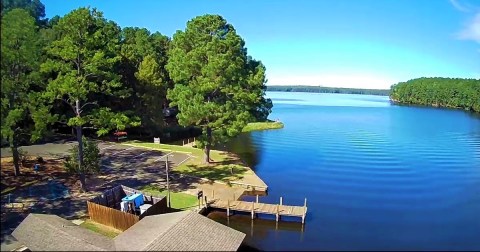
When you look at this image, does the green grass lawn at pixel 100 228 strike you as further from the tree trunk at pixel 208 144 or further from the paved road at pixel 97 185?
the tree trunk at pixel 208 144

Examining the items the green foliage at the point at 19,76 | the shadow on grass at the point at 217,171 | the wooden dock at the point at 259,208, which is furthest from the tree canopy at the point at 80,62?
the shadow on grass at the point at 217,171

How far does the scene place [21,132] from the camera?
2397 centimetres

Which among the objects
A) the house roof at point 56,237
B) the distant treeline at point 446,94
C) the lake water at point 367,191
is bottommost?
the lake water at point 367,191

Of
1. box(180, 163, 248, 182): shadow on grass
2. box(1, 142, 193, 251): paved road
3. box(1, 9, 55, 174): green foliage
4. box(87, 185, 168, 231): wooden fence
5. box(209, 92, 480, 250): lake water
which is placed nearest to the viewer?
box(1, 9, 55, 174): green foliage

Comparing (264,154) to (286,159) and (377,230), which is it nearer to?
(286,159)

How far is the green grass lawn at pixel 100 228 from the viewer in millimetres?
21359

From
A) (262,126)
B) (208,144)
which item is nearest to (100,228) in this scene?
(208,144)

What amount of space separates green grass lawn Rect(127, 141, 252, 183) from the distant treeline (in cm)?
12618

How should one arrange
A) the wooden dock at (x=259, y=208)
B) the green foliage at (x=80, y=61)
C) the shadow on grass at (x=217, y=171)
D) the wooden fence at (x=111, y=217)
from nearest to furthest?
the wooden fence at (x=111, y=217)
the green foliage at (x=80, y=61)
the wooden dock at (x=259, y=208)
the shadow on grass at (x=217, y=171)

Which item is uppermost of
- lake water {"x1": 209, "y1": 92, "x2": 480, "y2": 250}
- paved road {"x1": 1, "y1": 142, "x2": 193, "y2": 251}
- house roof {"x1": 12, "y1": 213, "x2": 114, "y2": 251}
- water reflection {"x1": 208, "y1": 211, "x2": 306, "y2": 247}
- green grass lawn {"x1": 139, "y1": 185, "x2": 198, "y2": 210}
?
house roof {"x1": 12, "y1": 213, "x2": 114, "y2": 251}

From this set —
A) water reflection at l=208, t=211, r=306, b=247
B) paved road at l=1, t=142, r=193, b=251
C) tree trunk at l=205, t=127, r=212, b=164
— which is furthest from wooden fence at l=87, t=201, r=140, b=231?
tree trunk at l=205, t=127, r=212, b=164

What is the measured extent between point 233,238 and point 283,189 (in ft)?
54.4

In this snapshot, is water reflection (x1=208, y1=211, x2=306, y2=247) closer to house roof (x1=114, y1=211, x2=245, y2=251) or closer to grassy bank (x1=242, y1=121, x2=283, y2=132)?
house roof (x1=114, y1=211, x2=245, y2=251)

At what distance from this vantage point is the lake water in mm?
23609
